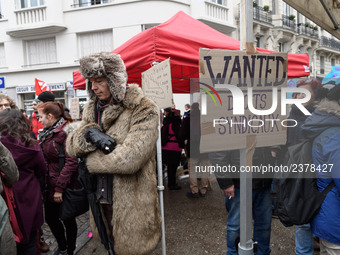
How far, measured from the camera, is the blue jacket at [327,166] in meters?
1.81

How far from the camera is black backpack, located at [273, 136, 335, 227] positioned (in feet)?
Result: 6.37

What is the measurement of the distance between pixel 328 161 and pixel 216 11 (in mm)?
13618

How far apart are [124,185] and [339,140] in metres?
1.52

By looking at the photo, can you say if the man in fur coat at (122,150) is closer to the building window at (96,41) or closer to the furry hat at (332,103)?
the furry hat at (332,103)

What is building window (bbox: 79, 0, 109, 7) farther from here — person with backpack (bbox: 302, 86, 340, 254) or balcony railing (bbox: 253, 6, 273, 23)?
person with backpack (bbox: 302, 86, 340, 254)

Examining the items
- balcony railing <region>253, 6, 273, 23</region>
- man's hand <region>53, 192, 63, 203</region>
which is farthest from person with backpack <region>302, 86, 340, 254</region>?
balcony railing <region>253, 6, 273, 23</region>

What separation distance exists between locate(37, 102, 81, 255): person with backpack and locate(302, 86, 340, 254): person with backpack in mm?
2219

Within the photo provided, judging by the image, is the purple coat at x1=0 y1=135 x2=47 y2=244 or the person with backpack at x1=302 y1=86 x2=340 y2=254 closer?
the person with backpack at x1=302 y1=86 x2=340 y2=254

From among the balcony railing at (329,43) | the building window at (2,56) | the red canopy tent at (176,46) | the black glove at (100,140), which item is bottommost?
the black glove at (100,140)

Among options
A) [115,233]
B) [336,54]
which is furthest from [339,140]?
[336,54]

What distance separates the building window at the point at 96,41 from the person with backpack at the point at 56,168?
35.4 ft

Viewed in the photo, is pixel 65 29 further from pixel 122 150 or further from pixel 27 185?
pixel 122 150

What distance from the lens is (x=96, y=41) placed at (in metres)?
→ 13.1

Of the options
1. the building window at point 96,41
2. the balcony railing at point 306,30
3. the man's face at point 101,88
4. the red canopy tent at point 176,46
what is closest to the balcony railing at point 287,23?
the balcony railing at point 306,30
